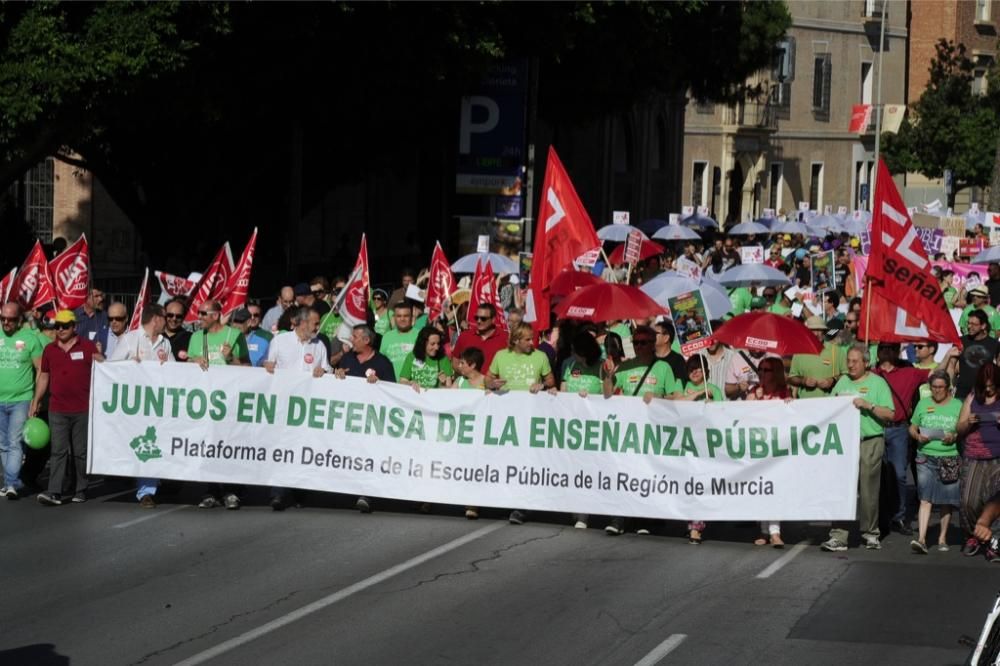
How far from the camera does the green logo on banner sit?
14719mm

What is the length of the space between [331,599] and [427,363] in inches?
157

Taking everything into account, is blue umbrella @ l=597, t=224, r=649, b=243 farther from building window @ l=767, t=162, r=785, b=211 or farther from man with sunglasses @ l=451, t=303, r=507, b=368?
building window @ l=767, t=162, r=785, b=211

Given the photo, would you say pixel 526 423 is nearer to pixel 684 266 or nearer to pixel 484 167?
pixel 684 266

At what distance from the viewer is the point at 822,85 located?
231 ft

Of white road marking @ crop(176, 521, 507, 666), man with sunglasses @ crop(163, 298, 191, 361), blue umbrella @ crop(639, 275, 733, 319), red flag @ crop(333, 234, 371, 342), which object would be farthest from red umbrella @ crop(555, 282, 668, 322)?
man with sunglasses @ crop(163, 298, 191, 361)

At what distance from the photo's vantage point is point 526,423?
45.8 feet

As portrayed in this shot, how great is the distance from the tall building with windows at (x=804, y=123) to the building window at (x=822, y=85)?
39 millimetres

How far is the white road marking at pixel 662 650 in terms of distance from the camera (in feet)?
31.8

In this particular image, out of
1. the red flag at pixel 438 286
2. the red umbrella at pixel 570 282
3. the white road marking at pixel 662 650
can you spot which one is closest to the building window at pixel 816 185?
the red flag at pixel 438 286

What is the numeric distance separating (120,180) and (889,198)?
1759 cm

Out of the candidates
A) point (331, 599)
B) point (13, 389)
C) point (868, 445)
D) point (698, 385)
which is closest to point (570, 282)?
point (698, 385)

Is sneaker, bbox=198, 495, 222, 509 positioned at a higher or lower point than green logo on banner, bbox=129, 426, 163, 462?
lower

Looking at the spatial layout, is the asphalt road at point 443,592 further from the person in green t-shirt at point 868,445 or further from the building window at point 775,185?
the building window at point 775,185

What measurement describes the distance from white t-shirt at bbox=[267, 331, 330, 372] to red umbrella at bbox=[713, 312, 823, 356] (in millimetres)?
3430
